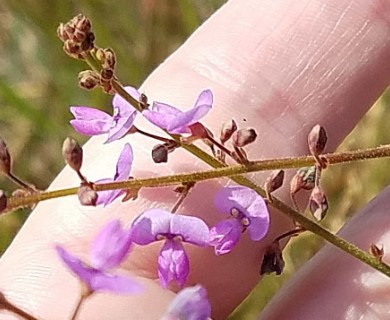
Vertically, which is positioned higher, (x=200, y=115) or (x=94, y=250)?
(x=200, y=115)

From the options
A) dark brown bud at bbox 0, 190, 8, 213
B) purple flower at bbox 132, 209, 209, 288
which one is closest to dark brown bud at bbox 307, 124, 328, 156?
purple flower at bbox 132, 209, 209, 288

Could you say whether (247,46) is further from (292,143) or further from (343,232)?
(343,232)

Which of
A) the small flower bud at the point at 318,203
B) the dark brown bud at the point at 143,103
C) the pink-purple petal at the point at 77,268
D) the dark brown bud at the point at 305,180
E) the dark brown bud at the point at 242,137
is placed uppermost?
the dark brown bud at the point at 143,103

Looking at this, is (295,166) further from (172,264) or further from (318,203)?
(172,264)

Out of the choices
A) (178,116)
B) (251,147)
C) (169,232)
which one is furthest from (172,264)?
(251,147)

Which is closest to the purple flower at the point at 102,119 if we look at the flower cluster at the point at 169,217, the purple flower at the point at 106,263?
the flower cluster at the point at 169,217

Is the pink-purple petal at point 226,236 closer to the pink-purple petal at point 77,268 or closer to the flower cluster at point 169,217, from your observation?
the flower cluster at point 169,217

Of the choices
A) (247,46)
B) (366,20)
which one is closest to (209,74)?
(247,46)
